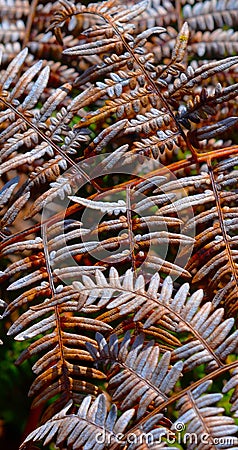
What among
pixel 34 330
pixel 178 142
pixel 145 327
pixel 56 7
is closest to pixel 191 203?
pixel 178 142

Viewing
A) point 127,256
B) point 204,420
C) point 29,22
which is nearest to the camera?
point 204,420

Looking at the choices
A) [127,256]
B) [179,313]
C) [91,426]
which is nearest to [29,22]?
[127,256]

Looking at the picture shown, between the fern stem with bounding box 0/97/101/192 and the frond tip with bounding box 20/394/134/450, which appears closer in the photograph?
the frond tip with bounding box 20/394/134/450

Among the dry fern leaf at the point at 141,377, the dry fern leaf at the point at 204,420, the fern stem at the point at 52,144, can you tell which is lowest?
the dry fern leaf at the point at 204,420

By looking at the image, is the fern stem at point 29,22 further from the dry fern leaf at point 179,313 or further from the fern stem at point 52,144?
the dry fern leaf at point 179,313

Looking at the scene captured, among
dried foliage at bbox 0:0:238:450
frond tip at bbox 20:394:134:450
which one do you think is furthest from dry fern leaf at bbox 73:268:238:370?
frond tip at bbox 20:394:134:450

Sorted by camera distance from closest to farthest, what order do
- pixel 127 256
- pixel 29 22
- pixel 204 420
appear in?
pixel 204 420 → pixel 127 256 → pixel 29 22

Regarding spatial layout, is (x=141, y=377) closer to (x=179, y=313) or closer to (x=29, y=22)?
(x=179, y=313)

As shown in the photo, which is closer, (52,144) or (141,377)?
(141,377)

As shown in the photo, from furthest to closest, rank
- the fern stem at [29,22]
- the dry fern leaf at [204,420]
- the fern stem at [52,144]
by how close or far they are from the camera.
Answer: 1. the fern stem at [29,22]
2. the fern stem at [52,144]
3. the dry fern leaf at [204,420]

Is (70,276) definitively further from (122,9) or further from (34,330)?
(122,9)

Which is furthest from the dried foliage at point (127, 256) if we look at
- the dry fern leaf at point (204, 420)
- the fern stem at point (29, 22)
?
the fern stem at point (29, 22)

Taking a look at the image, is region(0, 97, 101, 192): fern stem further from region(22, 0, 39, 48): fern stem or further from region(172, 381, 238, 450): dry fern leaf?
region(172, 381, 238, 450): dry fern leaf
